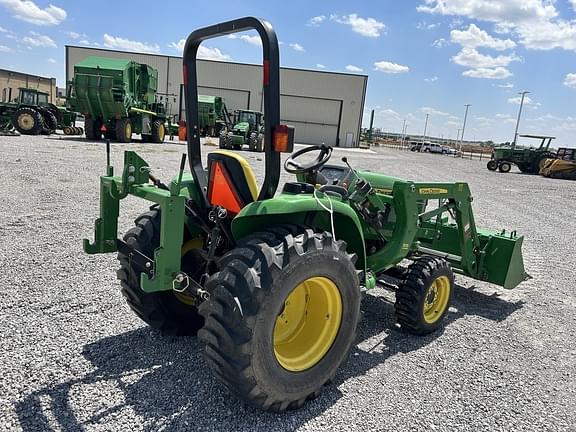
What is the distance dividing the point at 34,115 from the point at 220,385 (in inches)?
859

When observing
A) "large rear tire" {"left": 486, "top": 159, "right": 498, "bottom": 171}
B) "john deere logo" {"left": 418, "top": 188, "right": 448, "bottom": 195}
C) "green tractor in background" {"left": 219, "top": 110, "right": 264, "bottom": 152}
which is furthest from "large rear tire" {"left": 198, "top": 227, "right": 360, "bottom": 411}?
"large rear tire" {"left": 486, "top": 159, "right": 498, "bottom": 171}

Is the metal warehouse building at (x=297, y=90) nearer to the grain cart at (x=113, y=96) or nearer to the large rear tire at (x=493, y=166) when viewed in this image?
the large rear tire at (x=493, y=166)

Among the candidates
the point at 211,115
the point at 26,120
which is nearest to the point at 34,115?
the point at 26,120

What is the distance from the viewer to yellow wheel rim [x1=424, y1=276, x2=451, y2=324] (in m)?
4.02

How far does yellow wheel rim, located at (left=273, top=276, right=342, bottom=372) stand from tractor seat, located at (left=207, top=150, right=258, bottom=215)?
A: 656 millimetres

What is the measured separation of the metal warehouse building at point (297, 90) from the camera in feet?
157

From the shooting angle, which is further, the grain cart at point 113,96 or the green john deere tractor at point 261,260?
the grain cart at point 113,96

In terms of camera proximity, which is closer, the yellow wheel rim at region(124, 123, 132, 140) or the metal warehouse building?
the yellow wheel rim at region(124, 123, 132, 140)

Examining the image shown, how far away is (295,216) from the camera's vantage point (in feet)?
9.78

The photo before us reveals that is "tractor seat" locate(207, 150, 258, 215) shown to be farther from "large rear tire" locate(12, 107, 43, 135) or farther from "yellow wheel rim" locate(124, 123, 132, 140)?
"large rear tire" locate(12, 107, 43, 135)

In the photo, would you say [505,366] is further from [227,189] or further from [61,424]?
[61,424]

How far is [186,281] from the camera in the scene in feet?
8.80

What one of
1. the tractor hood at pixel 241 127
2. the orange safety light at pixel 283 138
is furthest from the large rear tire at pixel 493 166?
the orange safety light at pixel 283 138

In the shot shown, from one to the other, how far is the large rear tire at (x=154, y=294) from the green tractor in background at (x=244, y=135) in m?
20.0
